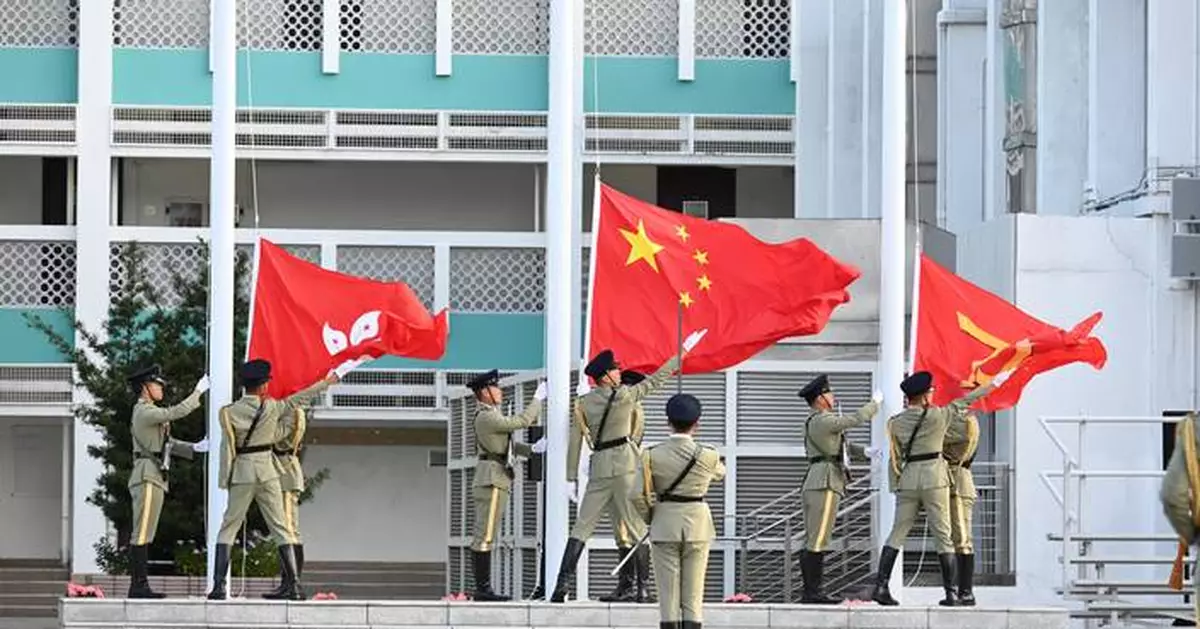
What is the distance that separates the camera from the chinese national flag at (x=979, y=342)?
22000 millimetres

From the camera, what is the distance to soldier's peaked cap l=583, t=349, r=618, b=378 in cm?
2109

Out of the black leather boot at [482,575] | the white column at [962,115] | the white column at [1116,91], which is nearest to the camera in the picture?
the black leather boot at [482,575]

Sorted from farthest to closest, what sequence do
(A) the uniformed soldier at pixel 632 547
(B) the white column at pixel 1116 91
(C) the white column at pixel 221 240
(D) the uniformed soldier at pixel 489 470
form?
(B) the white column at pixel 1116 91 < (C) the white column at pixel 221 240 < (D) the uniformed soldier at pixel 489 470 < (A) the uniformed soldier at pixel 632 547

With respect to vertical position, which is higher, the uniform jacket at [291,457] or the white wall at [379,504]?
the uniform jacket at [291,457]

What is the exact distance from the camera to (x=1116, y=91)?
28109 mm

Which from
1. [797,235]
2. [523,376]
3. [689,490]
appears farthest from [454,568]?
[689,490]

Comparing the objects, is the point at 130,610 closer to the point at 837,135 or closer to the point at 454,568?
the point at 454,568

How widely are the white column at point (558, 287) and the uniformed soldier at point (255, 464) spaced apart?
5.79 feet

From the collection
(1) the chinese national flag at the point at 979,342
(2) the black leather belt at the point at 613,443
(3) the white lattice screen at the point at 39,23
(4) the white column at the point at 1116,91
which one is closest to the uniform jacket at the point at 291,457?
(2) the black leather belt at the point at 613,443

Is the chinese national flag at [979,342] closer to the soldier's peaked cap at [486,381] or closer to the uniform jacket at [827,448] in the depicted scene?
the uniform jacket at [827,448]

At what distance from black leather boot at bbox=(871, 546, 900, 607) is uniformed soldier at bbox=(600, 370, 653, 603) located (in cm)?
167

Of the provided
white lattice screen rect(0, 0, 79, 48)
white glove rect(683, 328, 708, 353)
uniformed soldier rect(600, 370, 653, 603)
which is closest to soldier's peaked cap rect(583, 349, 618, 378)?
uniformed soldier rect(600, 370, 653, 603)

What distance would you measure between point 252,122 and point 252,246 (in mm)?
1495

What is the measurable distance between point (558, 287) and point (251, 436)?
2.62 metres
